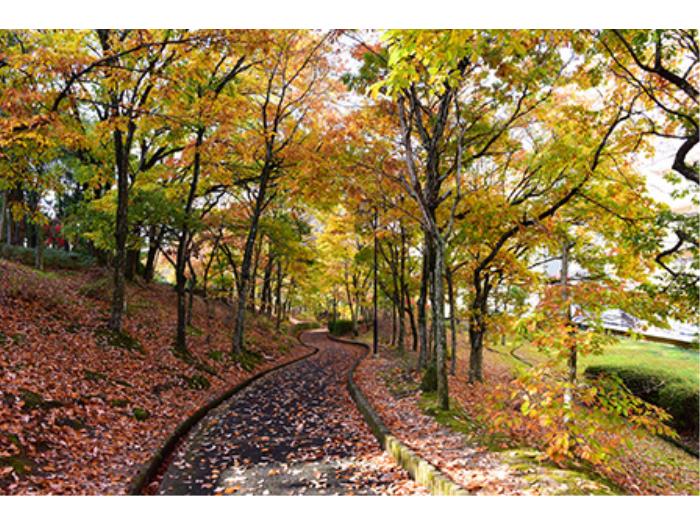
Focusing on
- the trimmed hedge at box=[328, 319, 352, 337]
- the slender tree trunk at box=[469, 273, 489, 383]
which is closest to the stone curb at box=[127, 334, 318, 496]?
the slender tree trunk at box=[469, 273, 489, 383]

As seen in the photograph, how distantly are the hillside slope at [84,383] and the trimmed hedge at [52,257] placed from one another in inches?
109

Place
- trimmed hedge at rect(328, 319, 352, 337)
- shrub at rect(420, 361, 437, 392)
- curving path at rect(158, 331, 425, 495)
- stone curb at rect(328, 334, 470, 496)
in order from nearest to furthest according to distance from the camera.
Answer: stone curb at rect(328, 334, 470, 496) < curving path at rect(158, 331, 425, 495) < shrub at rect(420, 361, 437, 392) < trimmed hedge at rect(328, 319, 352, 337)

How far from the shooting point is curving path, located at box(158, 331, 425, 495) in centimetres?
468

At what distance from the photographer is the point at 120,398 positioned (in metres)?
6.69

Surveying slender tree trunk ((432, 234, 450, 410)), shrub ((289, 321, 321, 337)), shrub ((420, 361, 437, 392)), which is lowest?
shrub ((289, 321, 321, 337))

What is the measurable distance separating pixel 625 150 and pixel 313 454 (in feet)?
24.2


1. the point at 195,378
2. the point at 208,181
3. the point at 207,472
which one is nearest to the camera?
the point at 207,472

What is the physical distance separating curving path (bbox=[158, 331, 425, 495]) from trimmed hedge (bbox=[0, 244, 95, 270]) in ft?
35.2

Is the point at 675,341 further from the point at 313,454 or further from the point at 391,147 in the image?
the point at 313,454

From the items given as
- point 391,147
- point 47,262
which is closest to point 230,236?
point 47,262

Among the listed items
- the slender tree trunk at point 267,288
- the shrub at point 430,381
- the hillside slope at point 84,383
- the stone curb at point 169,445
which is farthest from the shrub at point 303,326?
the shrub at point 430,381

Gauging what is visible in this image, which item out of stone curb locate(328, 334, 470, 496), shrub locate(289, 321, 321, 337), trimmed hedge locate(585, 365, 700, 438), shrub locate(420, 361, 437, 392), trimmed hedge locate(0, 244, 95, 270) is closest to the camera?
stone curb locate(328, 334, 470, 496)

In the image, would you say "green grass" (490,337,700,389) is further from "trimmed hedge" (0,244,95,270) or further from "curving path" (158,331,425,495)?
"trimmed hedge" (0,244,95,270)

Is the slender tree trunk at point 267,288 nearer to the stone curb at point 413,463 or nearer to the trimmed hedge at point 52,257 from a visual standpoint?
the trimmed hedge at point 52,257
